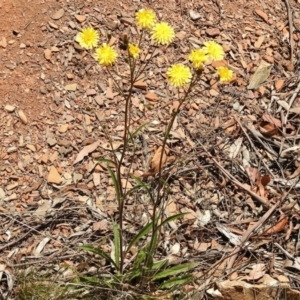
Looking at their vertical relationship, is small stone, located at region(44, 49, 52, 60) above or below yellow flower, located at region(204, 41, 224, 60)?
below

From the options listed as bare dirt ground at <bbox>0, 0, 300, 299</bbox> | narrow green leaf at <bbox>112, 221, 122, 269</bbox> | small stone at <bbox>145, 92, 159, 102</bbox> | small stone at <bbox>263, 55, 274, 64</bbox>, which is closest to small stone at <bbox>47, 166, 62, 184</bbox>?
bare dirt ground at <bbox>0, 0, 300, 299</bbox>

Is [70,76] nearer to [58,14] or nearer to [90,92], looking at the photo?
[90,92]

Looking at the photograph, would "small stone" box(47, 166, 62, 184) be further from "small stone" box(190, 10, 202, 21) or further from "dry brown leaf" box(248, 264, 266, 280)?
"small stone" box(190, 10, 202, 21)

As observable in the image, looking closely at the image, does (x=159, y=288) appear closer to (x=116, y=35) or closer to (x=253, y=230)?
(x=253, y=230)

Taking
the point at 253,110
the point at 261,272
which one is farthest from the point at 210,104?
the point at 261,272

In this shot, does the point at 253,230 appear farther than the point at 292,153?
No

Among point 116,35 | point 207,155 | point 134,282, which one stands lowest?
point 134,282
